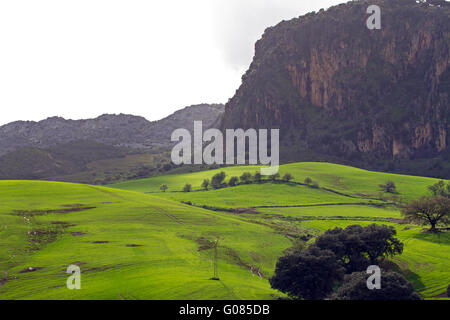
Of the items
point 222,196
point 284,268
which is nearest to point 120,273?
point 284,268

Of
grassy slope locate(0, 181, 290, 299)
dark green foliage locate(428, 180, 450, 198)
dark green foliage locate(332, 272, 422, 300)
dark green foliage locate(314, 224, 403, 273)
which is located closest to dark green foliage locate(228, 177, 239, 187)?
grassy slope locate(0, 181, 290, 299)

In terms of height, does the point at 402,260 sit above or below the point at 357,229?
below

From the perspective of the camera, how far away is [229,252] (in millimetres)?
80188

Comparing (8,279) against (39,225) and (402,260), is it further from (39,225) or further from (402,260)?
(402,260)

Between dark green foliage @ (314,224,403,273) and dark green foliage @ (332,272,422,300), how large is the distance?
15.7 m

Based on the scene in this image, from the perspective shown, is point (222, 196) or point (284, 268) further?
point (222, 196)

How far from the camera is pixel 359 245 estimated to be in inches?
2884

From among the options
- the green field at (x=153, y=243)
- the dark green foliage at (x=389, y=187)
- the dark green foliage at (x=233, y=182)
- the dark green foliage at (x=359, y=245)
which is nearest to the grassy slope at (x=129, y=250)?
the green field at (x=153, y=243)

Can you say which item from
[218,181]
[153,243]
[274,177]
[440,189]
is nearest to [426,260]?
[153,243]

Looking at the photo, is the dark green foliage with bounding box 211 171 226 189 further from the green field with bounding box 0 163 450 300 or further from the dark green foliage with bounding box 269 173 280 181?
the green field with bounding box 0 163 450 300

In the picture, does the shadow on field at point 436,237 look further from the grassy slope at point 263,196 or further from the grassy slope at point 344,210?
the grassy slope at point 263,196
